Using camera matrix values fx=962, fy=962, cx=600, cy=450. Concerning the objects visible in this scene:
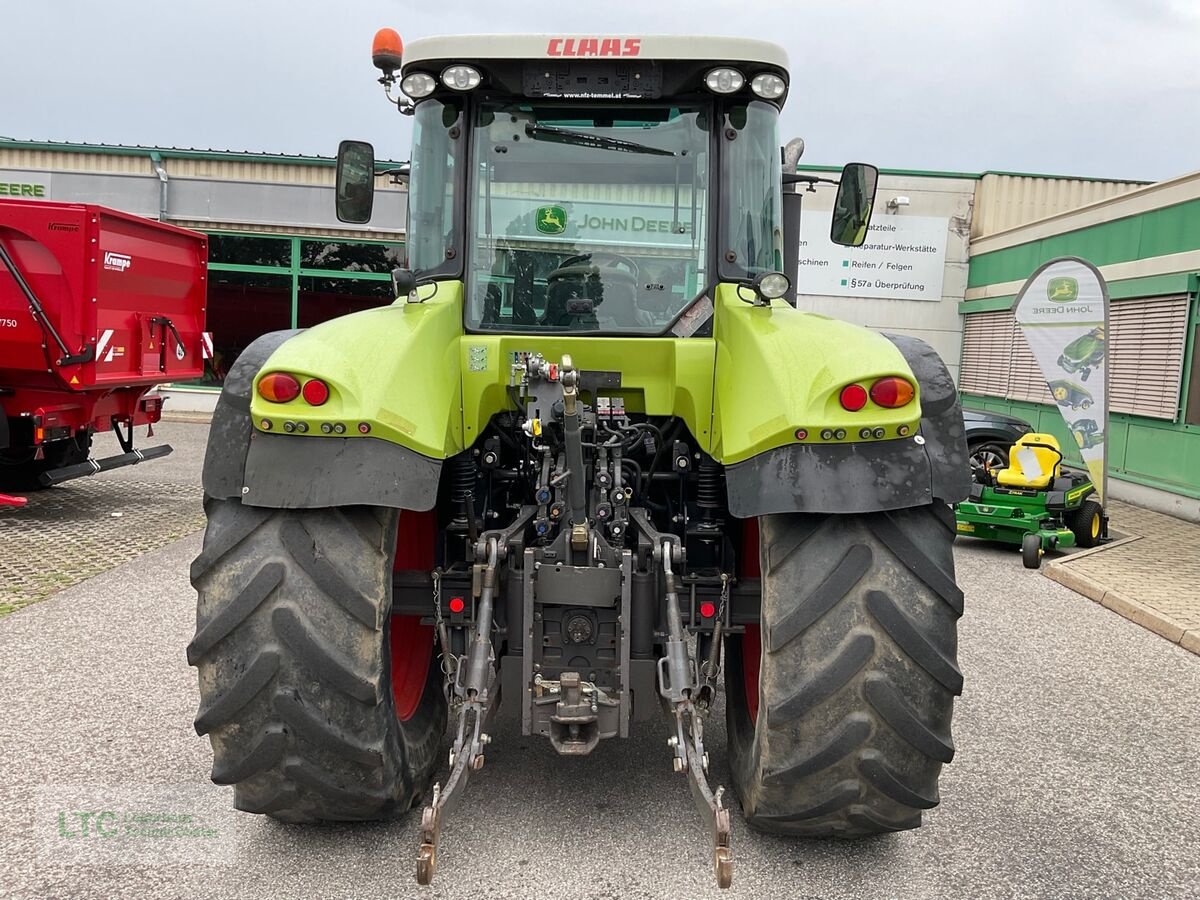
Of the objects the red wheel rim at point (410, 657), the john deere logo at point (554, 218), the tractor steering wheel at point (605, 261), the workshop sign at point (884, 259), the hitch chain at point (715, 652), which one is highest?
the workshop sign at point (884, 259)

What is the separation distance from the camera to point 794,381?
9.24ft

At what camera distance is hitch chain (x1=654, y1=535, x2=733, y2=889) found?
7.85 feet

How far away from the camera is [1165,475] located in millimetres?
11336

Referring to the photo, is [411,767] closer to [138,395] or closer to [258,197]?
[138,395]

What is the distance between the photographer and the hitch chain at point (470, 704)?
2.39m

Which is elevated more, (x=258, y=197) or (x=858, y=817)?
(x=258, y=197)

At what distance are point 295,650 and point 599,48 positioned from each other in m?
2.28

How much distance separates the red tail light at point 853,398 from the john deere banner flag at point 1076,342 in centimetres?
741

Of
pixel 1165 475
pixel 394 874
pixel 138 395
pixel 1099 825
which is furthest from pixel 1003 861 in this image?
pixel 1165 475

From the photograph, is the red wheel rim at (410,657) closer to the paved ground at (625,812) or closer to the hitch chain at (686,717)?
the paved ground at (625,812)

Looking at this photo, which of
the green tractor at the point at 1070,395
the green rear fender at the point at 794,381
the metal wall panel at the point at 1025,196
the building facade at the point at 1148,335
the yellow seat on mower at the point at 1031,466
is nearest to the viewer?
the green rear fender at the point at 794,381

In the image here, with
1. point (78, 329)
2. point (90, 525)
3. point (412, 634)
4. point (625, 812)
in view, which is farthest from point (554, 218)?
point (90, 525)

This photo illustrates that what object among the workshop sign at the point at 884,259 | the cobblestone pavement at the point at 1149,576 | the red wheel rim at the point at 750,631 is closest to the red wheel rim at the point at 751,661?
the red wheel rim at the point at 750,631

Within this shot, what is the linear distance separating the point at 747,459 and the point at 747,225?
1.15 meters
